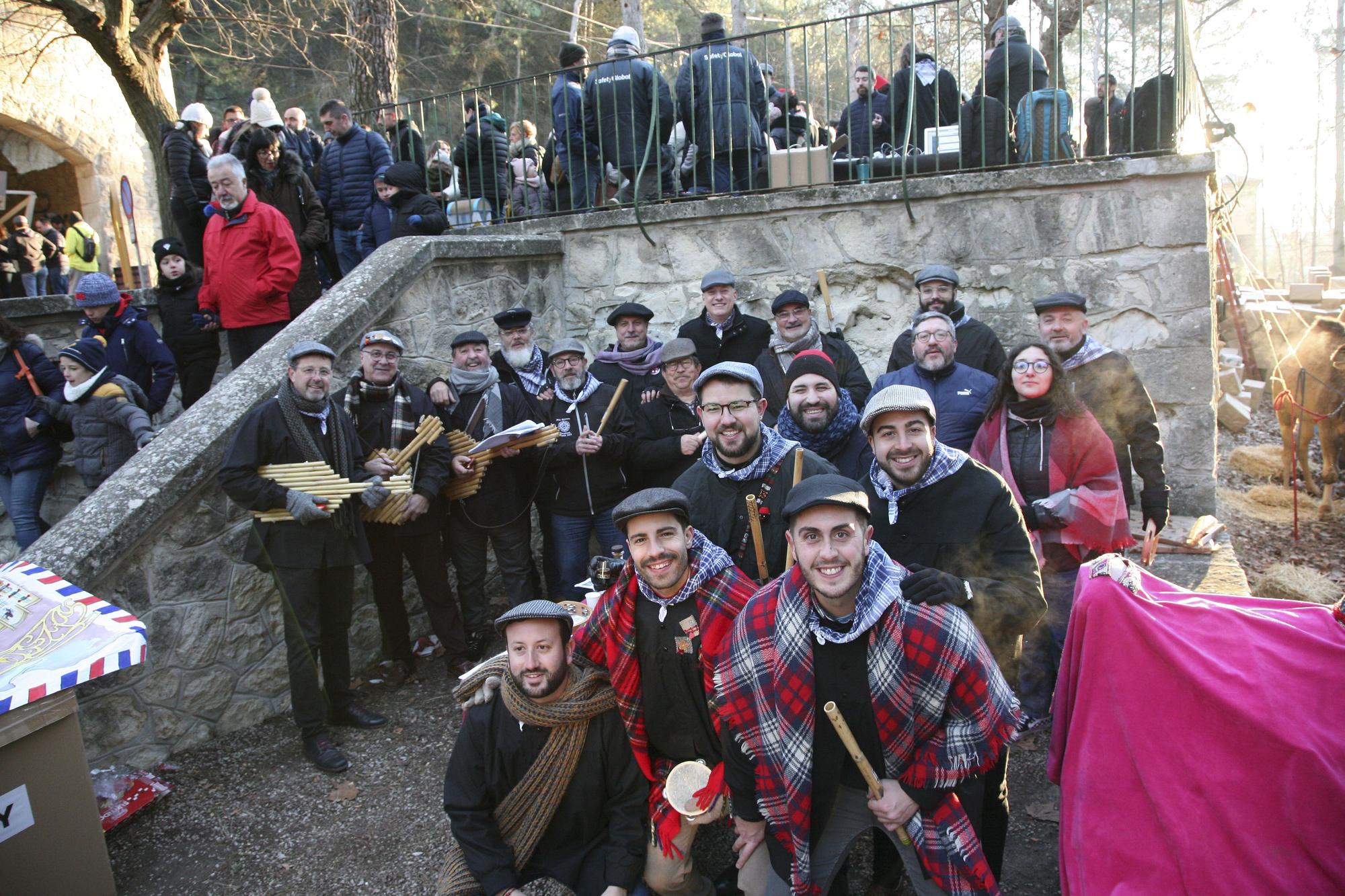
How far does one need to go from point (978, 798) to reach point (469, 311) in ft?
14.7

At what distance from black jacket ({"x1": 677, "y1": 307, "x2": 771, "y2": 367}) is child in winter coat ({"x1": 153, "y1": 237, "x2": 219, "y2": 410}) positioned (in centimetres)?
363

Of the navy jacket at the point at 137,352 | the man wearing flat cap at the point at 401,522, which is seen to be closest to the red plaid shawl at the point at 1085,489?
the man wearing flat cap at the point at 401,522

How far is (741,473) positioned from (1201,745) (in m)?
1.74

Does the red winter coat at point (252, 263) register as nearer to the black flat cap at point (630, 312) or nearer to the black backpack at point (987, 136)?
the black flat cap at point (630, 312)

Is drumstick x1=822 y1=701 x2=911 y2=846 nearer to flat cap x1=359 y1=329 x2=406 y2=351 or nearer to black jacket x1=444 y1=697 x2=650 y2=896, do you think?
black jacket x1=444 y1=697 x2=650 y2=896

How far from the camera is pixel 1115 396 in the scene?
417cm

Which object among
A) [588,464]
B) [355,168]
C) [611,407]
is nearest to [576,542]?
[588,464]

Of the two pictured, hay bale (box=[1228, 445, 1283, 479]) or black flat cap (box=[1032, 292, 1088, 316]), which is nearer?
black flat cap (box=[1032, 292, 1088, 316])

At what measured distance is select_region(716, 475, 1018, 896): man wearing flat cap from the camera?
2551 millimetres

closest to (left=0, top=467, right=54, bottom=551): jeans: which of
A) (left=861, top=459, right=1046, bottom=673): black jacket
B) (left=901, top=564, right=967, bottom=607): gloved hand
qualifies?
(left=861, top=459, right=1046, bottom=673): black jacket

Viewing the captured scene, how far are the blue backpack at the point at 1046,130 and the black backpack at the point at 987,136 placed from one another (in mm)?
130

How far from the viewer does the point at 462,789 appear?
300 cm

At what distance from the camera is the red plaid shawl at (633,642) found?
9.97 ft

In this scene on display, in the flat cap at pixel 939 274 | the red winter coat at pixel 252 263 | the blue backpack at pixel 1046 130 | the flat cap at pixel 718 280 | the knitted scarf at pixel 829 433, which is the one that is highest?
the blue backpack at pixel 1046 130
